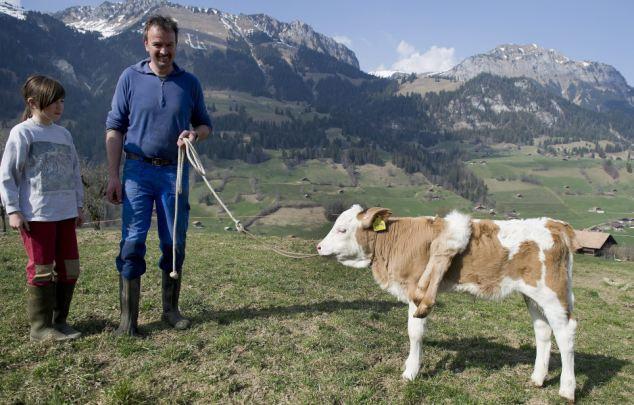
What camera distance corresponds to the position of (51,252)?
633 centimetres

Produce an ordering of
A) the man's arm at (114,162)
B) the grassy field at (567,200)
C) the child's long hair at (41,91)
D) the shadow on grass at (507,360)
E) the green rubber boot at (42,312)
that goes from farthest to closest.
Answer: the grassy field at (567,200), the shadow on grass at (507,360), the man's arm at (114,162), the green rubber boot at (42,312), the child's long hair at (41,91)

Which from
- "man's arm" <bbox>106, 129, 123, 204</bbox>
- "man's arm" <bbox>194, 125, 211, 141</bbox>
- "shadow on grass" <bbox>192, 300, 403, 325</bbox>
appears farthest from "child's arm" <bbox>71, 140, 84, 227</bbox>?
"shadow on grass" <bbox>192, 300, 403, 325</bbox>

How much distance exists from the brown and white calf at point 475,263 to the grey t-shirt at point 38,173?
3867 millimetres

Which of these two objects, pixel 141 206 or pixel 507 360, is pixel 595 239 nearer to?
pixel 507 360

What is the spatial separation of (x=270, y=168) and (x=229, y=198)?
170 feet

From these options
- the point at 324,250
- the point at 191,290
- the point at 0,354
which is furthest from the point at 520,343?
the point at 0,354

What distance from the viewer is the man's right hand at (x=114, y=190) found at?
668 centimetres

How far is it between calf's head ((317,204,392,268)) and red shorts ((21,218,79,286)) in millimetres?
3701

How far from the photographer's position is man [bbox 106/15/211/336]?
6637 mm

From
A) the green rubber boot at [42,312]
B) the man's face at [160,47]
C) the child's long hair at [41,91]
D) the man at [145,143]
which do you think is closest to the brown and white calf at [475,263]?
the man at [145,143]

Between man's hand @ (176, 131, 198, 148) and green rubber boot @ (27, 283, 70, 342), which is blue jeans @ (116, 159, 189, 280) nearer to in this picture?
man's hand @ (176, 131, 198, 148)

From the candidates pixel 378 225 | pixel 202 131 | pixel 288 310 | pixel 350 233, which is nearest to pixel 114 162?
pixel 202 131

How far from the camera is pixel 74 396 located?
5.34 m

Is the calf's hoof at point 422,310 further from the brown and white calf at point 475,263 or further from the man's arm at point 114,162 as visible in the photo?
the man's arm at point 114,162
